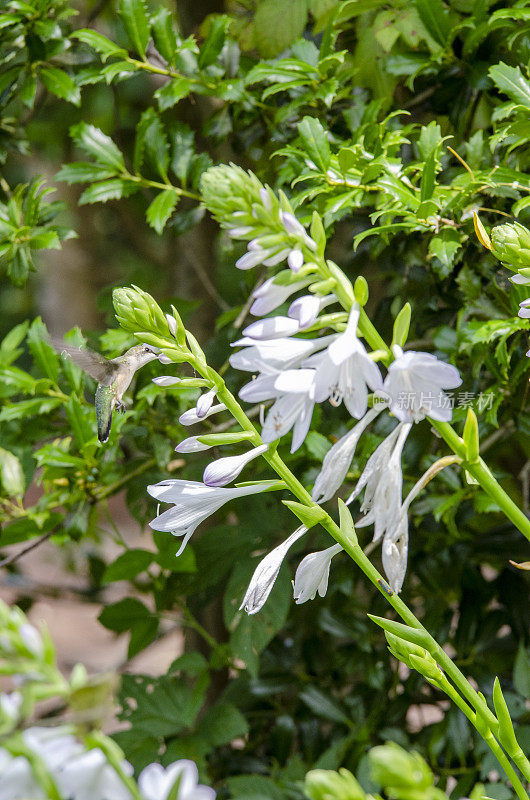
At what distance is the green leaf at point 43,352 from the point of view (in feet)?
3.42

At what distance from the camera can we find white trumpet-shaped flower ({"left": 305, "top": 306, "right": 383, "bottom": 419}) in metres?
0.46

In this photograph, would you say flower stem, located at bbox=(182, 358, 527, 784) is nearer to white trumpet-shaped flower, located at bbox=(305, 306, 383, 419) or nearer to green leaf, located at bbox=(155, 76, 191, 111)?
white trumpet-shaped flower, located at bbox=(305, 306, 383, 419)

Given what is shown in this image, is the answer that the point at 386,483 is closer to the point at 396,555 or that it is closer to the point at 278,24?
the point at 396,555

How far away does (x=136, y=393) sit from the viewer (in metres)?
1.03

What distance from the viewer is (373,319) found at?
3.78 ft

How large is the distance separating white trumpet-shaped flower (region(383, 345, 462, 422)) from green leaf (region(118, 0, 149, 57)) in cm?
75

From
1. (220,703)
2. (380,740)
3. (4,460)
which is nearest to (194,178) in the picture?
(4,460)

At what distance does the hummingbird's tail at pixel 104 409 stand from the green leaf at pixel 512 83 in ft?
1.72

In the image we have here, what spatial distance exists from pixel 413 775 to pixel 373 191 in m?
0.71

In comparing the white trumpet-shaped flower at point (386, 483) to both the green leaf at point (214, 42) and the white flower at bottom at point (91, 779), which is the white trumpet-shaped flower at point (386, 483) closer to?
the white flower at bottom at point (91, 779)

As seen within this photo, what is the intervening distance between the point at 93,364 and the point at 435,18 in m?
0.61

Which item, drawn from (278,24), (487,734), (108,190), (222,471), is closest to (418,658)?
(487,734)

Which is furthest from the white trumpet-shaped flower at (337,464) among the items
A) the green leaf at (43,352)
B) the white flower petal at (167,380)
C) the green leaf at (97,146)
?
the green leaf at (97,146)

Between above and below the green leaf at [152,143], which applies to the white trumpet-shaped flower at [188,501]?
below
